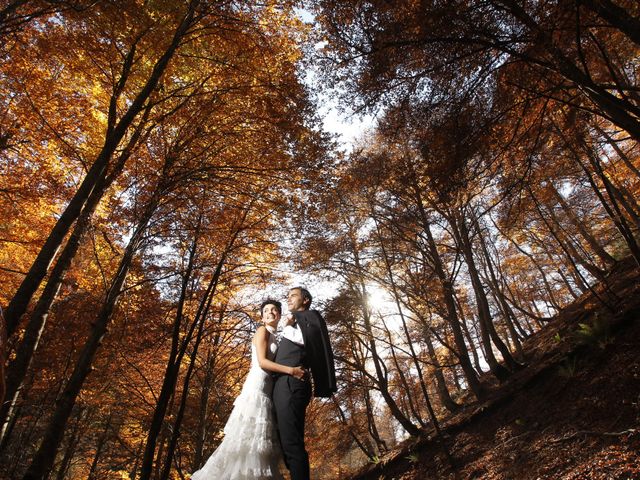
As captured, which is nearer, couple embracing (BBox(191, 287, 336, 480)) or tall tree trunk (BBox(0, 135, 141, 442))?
couple embracing (BBox(191, 287, 336, 480))

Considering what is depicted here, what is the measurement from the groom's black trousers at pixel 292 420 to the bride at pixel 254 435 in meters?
0.10

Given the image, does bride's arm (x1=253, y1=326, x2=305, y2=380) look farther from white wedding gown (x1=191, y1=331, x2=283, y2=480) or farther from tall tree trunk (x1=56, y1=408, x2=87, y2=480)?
tall tree trunk (x1=56, y1=408, x2=87, y2=480)

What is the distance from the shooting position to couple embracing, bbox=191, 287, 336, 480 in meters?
2.23

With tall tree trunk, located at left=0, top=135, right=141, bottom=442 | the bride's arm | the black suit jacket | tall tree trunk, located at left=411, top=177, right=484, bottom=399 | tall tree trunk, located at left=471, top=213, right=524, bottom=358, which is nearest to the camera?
the bride's arm

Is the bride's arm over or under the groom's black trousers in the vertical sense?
over

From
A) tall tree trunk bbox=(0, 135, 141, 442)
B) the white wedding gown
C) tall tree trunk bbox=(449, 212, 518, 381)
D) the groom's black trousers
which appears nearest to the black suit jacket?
the groom's black trousers

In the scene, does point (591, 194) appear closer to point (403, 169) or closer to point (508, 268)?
point (508, 268)

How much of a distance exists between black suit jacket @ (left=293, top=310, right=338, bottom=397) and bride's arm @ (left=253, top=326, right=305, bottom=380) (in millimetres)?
167

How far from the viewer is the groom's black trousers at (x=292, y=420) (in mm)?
2205

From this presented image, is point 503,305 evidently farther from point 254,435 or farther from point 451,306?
point 254,435

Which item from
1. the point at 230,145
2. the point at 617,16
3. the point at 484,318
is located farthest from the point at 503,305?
the point at 230,145

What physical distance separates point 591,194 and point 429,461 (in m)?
16.8

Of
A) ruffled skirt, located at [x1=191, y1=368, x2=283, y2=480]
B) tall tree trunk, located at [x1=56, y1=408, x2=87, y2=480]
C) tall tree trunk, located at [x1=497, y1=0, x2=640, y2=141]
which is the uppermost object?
tall tree trunk, located at [x1=497, y1=0, x2=640, y2=141]

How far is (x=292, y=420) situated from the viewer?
2.28 meters
